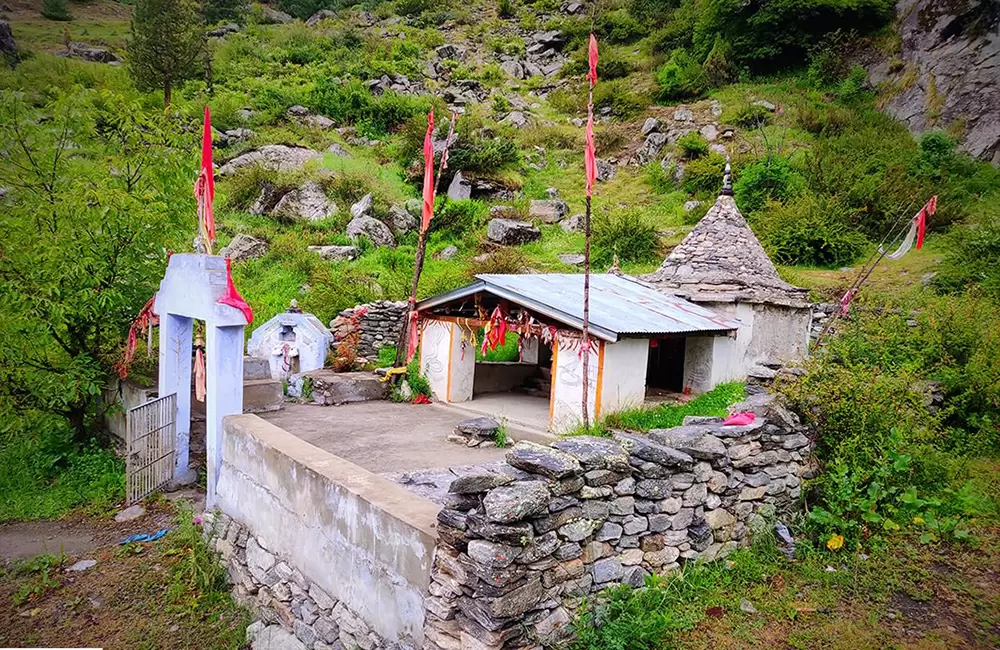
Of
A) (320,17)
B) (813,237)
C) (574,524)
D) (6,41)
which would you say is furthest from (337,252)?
(320,17)

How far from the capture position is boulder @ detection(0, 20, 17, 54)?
32.3 metres

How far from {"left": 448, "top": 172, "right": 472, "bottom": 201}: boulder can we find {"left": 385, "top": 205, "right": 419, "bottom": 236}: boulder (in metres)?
3.36

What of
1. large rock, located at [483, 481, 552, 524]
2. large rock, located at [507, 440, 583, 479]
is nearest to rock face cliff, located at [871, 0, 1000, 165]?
large rock, located at [507, 440, 583, 479]

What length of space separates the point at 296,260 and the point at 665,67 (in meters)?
26.8

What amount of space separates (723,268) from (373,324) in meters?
8.66

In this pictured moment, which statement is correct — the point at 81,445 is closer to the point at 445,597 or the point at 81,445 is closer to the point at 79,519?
the point at 79,519

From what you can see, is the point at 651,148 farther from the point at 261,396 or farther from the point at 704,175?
the point at 261,396

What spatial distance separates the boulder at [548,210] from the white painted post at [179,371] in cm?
1754

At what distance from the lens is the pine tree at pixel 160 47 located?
92.9 feet

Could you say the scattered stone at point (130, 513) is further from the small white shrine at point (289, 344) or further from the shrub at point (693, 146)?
the shrub at point (693, 146)

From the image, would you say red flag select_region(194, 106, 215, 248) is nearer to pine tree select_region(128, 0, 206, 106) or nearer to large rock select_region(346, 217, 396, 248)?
large rock select_region(346, 217, 396, 248)

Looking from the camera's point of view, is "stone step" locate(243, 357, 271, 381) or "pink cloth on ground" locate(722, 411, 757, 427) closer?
"pink cloth on ground" locate(722, 411, 757, 427)

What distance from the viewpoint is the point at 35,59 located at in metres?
31.2

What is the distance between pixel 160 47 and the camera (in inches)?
1113
